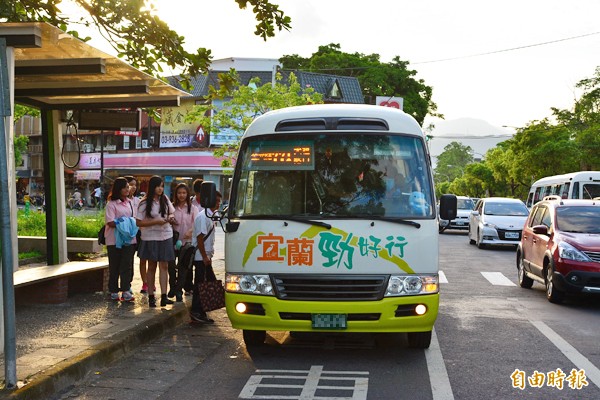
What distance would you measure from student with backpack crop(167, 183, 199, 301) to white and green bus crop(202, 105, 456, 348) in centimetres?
273

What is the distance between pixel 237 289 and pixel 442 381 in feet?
7.15

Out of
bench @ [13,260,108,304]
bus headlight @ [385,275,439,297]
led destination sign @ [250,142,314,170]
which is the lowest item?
bench @ [13,260,108,304]

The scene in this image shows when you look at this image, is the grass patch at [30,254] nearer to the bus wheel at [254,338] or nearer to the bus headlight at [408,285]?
the bus wheel at [254,338]

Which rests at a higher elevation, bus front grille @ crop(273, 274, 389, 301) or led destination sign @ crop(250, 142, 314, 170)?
led destination sign @ crop(250, 142, 314, 170)

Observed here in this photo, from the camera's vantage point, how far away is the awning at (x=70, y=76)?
7.00 metres

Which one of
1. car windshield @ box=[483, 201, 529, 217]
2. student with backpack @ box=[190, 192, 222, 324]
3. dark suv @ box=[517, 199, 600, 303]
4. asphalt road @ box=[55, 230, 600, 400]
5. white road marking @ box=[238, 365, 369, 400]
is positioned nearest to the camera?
white road marking @ box=[238, 365, 369, 400]

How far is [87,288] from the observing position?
470 inches

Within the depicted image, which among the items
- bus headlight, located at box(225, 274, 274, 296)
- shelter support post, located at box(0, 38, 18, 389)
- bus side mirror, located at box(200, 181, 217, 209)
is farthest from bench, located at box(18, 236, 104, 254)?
shelter support post, located at box(0, 38, 18, 389)

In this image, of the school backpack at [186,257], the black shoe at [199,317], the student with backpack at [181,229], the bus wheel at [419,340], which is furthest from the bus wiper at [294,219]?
the student with backpack at [181,229]

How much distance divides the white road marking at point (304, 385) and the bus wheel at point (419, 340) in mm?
1122

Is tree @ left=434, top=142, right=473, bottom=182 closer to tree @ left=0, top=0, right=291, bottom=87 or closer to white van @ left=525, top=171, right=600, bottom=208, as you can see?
white van @ left=525, top=171, right=600, bottom=208

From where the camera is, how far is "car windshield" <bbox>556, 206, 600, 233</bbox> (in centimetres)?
1262

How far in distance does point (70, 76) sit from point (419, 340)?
5365 mm

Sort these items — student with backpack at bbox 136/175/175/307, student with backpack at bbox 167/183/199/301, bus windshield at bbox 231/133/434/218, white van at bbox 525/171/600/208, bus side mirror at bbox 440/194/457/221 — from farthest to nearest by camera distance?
white van at bbox 525/171/600/208 → student with backpack at bbox 167/183/199/301 → student with backpack at bbox 136/175/175/307 → bus side mirror at bbox 440/194/457/221 → bus windshield at bbox 231/133/434/218
